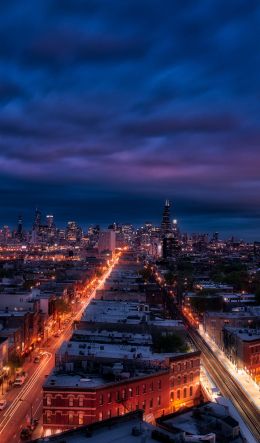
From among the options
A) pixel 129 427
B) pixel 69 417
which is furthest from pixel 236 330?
pixel 129 427

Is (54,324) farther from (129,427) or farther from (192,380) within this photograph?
(129,427)

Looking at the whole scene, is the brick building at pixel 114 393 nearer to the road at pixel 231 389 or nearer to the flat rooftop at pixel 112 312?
the road at pixel 231 389

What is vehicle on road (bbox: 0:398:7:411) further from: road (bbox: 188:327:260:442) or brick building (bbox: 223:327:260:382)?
brick building (bbox: 223:327:260:382)

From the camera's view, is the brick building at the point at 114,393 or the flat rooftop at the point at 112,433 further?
the brick building at the point at 114,393

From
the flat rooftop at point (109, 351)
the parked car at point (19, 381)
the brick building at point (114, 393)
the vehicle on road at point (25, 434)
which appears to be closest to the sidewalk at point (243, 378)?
the brick building at point (114, 393)

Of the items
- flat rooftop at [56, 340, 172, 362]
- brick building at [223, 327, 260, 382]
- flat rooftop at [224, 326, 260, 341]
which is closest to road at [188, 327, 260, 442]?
brick building at [223, 327, 260, 382]

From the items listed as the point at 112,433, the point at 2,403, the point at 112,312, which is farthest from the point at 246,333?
the point at 112,433
